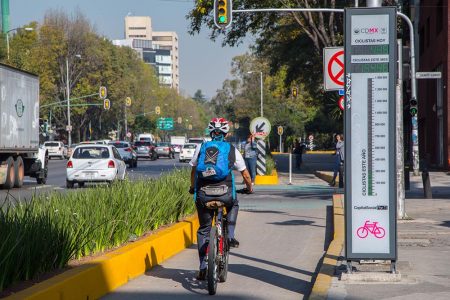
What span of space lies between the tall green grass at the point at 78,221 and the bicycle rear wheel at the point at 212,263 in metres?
1.39

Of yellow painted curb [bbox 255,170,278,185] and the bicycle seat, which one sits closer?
the bicycle seat

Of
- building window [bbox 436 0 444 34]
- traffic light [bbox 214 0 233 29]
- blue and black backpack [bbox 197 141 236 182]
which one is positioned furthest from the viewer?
building window [bbox 436 0 444 34]

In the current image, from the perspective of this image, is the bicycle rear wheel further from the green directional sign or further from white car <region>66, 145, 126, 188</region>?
the green directional sign

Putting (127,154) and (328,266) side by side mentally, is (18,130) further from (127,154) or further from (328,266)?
(328,266)

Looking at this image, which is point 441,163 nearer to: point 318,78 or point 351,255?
point 318,78


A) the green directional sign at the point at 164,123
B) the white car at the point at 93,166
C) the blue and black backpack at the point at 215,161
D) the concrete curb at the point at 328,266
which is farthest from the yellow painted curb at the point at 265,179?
the green directional sign at the point at 164,123

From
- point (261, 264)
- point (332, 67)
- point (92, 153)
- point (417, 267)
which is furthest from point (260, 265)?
point (92, 153)

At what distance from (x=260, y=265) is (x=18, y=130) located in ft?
72.5

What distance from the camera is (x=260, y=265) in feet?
38.8

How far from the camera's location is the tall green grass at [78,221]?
26.3 ft

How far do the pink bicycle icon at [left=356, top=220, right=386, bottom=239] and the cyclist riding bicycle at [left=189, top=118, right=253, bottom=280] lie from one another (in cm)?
141

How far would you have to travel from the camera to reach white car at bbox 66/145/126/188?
30.5m

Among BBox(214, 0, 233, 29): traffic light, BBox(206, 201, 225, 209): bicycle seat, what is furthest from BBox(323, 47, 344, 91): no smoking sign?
BBox(214, 0, 233, 29): traffic light

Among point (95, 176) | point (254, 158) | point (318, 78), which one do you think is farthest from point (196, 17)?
point (318, 78)
